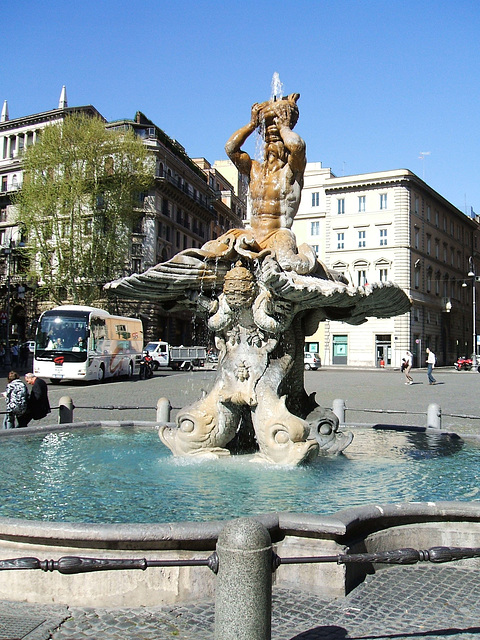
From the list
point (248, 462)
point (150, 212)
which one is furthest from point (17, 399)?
point (150, 212)

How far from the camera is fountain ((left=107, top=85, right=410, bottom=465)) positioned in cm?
715

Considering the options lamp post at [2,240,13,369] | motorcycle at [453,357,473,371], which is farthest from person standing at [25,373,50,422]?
motorcycle at [453,357,473,371]

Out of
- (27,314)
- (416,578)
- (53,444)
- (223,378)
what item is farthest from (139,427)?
(27,314)

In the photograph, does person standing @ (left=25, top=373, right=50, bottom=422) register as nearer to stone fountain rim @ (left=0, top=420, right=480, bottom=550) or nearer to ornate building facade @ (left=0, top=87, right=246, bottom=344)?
stone fountain rim @ (left=0, top=420, right=480, bottom=550)

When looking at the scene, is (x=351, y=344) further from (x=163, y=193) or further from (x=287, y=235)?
(x=287, y=235)

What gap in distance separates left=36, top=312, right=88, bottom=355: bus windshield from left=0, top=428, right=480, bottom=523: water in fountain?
56.2ft

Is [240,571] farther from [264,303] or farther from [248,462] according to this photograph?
[264,303]

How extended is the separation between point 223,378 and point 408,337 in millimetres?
48409

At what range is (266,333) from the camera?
7652 mm

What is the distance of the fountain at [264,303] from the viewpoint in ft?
23.5

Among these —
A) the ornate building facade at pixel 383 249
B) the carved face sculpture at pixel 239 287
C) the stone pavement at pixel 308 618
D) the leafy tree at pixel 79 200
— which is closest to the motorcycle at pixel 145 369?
the leafy tree at pixel 79 200

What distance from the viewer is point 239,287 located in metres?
7.32

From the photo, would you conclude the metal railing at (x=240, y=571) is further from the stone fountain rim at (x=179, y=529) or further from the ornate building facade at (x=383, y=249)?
the ornate building facade at (x=383, y=249)

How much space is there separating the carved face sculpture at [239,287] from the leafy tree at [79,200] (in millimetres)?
31737
